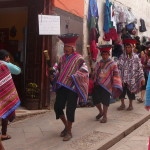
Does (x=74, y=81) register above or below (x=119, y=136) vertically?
above

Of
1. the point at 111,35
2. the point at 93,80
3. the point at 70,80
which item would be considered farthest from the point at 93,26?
the point at 70,80

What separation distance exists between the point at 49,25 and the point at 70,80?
2.54 m

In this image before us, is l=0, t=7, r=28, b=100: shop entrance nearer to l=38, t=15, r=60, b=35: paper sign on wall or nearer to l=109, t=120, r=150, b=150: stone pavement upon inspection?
l=38, t=15, r=60, b=35: paper sign on wall

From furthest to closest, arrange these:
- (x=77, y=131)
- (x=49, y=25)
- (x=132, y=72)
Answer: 1. (x=132, y=72)
2. (x=49, y=25)
3. (x=77, y=131)

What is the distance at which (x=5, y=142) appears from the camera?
17.0 ft

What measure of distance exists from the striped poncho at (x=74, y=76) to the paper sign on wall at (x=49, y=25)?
2.18 meters

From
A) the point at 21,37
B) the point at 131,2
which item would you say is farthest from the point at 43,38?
the point at 131,2

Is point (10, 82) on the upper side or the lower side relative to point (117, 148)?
upper

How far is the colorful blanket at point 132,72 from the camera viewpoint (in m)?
8.15

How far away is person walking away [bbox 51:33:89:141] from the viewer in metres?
5.31

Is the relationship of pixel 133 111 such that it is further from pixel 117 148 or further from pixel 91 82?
pixel 117 148

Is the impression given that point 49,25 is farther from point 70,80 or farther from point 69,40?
point 70,80

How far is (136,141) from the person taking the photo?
5793mm

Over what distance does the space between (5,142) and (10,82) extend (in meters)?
1.36
